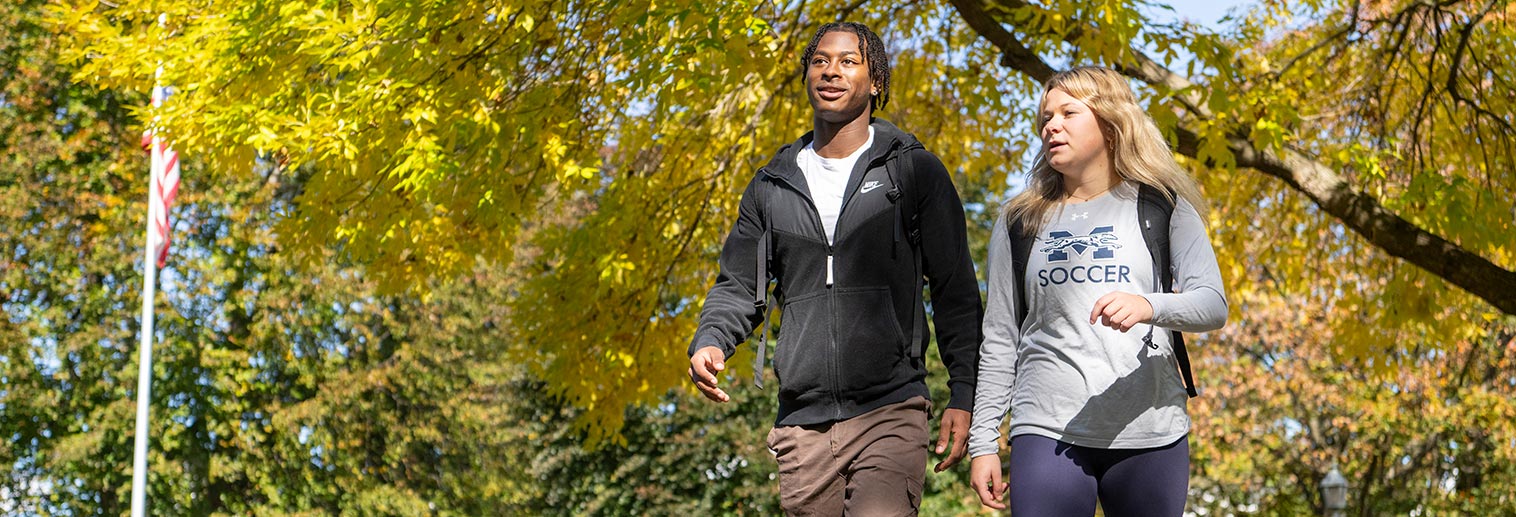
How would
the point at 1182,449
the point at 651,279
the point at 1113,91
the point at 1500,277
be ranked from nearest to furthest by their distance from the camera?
the point at 1182,449, the point at 1113,91, the point at 1500,277, the point at 651,279

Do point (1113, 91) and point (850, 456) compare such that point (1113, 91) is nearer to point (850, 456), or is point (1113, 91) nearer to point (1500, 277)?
point (850, 456)

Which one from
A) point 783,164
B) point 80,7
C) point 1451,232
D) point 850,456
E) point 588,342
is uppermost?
point 80,7

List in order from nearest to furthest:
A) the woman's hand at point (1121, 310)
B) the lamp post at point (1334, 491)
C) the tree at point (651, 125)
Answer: the woman's hand at point (1121, 310)
the tree at point (651, 125)
the lamp post at point (1334, 491)

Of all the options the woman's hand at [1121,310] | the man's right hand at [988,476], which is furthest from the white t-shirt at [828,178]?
the woman's hand at [1121,310]

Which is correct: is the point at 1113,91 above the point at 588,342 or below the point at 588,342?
below

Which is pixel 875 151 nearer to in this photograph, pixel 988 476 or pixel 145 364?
pixel 988 476

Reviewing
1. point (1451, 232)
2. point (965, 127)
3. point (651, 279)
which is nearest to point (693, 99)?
point (651, 279)

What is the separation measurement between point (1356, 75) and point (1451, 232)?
285 cm

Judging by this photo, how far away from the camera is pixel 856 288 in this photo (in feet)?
10.8

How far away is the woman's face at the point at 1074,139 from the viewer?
11.3 feet

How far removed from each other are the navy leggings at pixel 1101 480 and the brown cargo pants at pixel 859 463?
0.67ft

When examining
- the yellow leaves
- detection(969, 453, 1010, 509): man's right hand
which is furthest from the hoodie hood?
the yellow leaves

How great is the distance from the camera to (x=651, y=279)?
10484 millimetres

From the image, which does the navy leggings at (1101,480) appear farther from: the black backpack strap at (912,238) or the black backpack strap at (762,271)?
the black backpack strap at (762,271)
